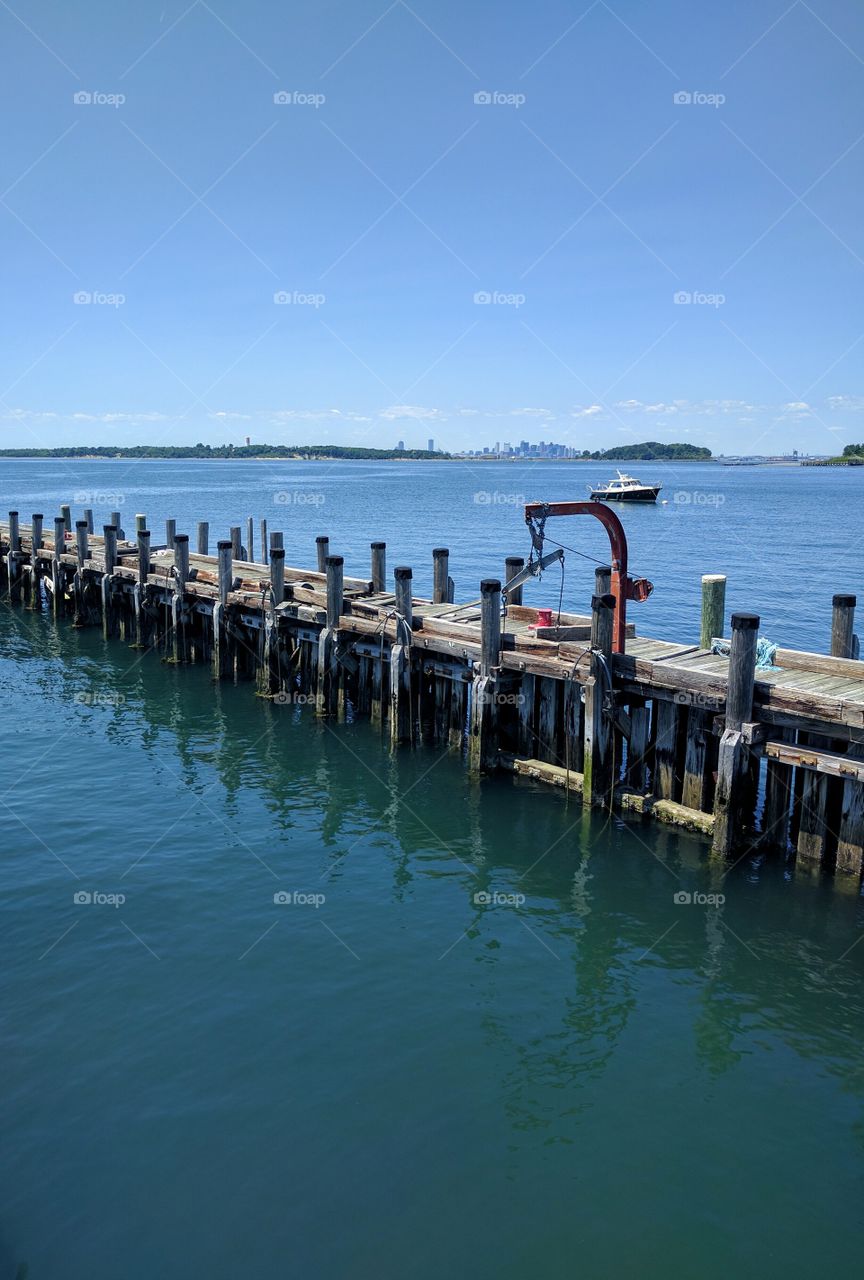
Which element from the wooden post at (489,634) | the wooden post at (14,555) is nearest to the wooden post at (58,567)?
the wooden post at (14,555)

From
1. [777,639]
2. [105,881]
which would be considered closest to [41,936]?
[105,881]

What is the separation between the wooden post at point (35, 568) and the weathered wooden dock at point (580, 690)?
987 cm

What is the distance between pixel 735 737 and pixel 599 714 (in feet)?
8.96

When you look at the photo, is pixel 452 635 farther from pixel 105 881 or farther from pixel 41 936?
pixel 41 936

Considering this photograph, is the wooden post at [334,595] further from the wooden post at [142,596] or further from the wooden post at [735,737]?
the wooden post at [735,737]

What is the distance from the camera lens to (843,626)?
53.3 ft

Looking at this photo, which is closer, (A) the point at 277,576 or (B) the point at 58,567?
(A) the point at 277,576

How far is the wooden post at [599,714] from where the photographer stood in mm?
16297

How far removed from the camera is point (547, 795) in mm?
17734

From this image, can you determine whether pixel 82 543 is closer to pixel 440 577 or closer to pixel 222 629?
pixel 222 629

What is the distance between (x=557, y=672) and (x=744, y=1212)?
32.1ft

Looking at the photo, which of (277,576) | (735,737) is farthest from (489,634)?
(277,576)

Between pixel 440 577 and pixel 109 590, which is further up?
pixel 440 577

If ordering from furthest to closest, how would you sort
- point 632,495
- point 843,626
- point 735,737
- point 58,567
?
point 632,495, point 58,567, point 843,626, point 735,737
